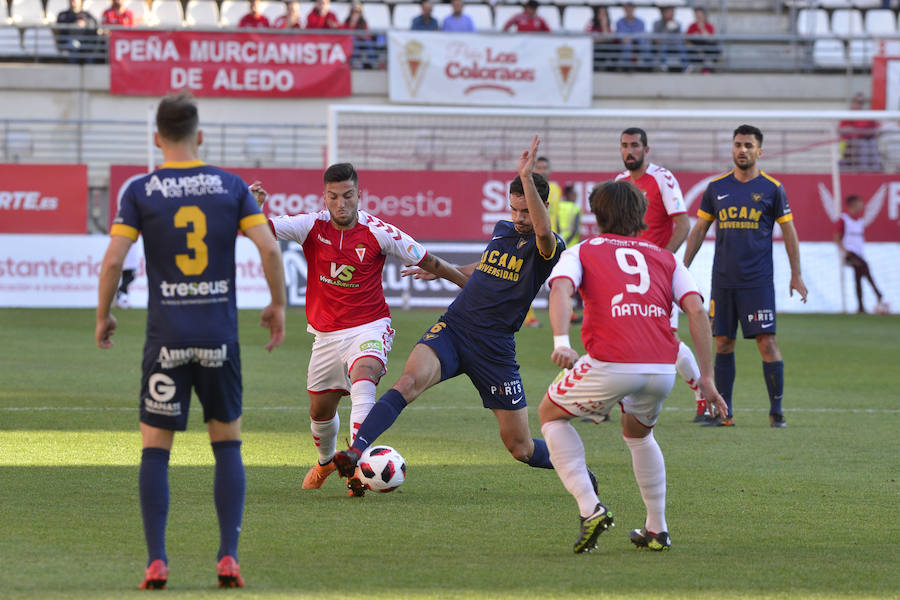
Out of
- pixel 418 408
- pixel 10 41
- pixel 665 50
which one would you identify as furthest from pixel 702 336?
pixel 10 41

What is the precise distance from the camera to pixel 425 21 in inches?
1087

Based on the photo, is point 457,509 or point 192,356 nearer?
point 192,356

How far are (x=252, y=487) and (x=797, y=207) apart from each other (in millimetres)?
18904

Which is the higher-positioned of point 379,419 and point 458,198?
point 458,198

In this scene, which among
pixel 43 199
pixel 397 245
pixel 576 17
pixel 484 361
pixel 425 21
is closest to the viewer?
pixel 484 361

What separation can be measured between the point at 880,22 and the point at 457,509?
2774 centimetres

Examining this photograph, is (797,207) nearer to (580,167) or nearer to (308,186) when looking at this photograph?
(580,167)

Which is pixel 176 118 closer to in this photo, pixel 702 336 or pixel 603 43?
pixel 702 336

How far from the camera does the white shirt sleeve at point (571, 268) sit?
17.4 feet

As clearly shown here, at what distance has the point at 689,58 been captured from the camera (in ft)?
93.6

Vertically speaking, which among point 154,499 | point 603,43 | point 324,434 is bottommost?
point 324,434

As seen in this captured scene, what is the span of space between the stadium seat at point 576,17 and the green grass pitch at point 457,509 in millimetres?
18958

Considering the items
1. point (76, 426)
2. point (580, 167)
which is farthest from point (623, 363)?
point (580, 167)

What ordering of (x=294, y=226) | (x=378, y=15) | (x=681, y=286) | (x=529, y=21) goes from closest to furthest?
(x=681, y=286)
(x=294, y=226)
(x=529, y=21)
(x=378, y=15)
